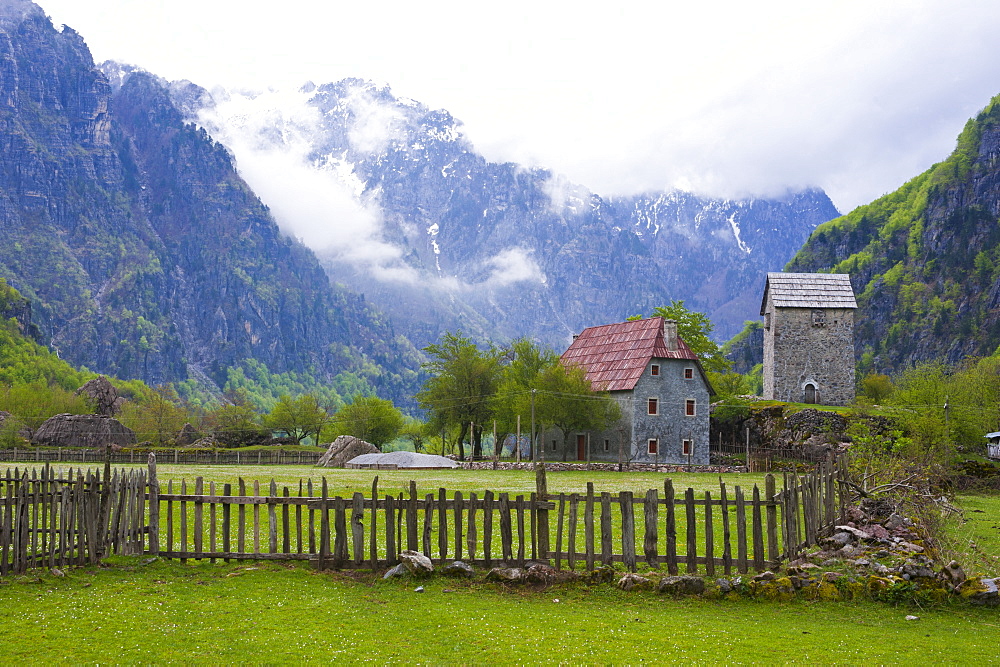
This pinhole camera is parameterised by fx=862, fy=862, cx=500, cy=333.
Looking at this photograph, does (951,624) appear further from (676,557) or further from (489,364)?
(489,364)

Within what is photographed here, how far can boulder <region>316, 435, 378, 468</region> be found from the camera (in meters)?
77.2

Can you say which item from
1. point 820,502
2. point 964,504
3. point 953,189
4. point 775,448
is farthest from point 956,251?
point 820,502

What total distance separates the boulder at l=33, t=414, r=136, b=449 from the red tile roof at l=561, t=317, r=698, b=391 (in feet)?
159

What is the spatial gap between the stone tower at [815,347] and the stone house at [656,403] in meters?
14.6

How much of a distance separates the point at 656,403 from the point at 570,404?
305 inches

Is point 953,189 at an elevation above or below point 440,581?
above

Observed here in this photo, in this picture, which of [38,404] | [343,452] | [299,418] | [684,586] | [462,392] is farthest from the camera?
[299,418]

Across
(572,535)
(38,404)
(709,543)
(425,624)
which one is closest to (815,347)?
(709,543)

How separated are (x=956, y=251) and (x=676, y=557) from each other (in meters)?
171

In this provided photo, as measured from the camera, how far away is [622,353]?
7875cm

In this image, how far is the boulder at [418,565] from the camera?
50.4 feet

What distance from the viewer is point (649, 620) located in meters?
13.0

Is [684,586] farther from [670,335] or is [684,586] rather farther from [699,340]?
[699,340]

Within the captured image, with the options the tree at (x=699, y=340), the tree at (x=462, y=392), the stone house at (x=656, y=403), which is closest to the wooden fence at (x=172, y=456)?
the tree at (x=462, y=392)
